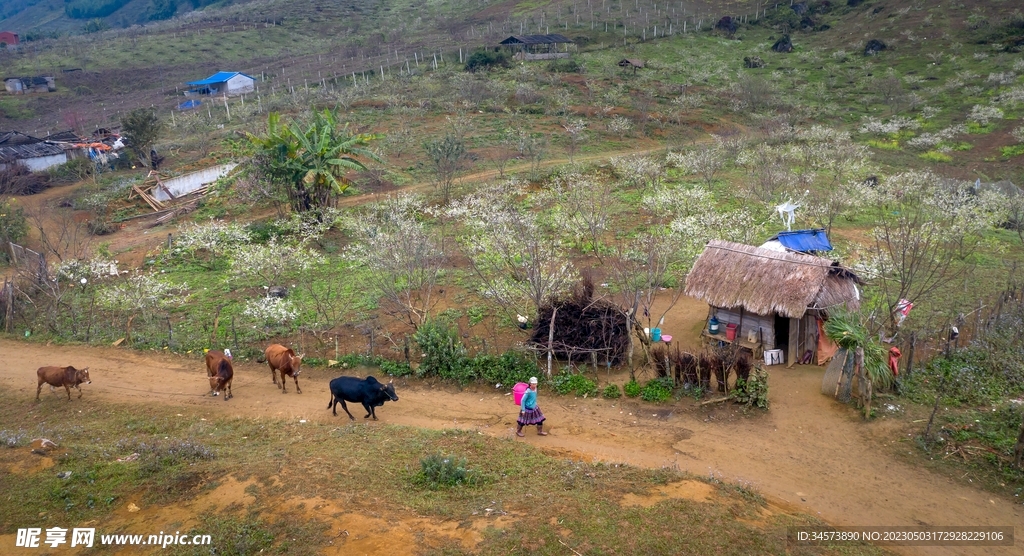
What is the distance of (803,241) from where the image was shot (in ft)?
57.0

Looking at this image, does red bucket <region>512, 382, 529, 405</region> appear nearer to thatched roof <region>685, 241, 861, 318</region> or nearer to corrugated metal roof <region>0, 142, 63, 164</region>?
thatched roof <region>685, 241, 861, 318</region>

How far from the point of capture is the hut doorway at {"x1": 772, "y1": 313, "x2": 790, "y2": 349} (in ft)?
49.1

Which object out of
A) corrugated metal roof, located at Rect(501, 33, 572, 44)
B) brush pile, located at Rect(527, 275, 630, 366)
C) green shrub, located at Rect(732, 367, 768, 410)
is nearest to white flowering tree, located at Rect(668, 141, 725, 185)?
brush pile, located at Rect(527, 275, 630, 366)

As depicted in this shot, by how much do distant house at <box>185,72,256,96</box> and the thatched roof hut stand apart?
51521 mm

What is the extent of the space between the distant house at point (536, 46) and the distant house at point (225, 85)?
78.5 feet

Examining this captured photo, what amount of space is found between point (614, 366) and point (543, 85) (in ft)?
125

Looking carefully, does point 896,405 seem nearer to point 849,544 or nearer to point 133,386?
point 849,544

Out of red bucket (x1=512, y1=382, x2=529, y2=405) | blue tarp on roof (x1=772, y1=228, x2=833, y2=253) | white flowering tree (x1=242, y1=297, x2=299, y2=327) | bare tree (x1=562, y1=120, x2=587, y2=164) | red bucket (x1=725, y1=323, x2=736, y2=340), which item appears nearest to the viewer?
red bucket (x1=512, y1=382, x2=529, y2=405)

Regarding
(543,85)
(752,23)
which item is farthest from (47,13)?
(752,23)

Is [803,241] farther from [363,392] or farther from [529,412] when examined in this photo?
[363,392]

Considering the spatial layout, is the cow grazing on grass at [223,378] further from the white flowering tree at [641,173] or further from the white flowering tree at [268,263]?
the white flowering tree at [641,173]

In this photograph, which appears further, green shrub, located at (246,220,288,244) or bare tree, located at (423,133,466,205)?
bare tree, located at (423,133,466,205)

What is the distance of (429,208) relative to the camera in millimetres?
26781

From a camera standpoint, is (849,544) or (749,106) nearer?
(849,544)
